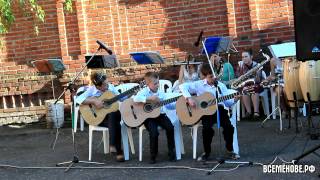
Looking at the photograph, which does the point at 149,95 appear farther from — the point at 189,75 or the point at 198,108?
the point at 189,75

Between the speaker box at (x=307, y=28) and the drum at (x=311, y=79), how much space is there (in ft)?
7.90

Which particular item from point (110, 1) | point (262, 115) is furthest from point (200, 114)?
point (110, 1)

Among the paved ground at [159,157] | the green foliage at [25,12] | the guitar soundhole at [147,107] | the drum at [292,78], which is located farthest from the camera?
the green foliage at [25,12]

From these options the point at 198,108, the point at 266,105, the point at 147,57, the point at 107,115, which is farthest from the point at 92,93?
the point at 266,105

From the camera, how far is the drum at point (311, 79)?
8.33 m

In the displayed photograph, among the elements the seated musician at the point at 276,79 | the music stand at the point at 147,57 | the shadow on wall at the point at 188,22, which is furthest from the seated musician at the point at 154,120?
the shadow on wall at the point at 188,22

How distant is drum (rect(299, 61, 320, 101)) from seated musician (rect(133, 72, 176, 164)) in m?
2.05

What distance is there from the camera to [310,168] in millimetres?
6547

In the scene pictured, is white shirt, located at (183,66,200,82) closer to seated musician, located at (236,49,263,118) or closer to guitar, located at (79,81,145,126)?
seated musician, located at (236,49,263,118)

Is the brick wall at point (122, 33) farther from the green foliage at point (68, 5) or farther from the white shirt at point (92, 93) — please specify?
the white shirt at point (92, 93)

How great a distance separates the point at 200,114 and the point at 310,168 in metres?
1.72

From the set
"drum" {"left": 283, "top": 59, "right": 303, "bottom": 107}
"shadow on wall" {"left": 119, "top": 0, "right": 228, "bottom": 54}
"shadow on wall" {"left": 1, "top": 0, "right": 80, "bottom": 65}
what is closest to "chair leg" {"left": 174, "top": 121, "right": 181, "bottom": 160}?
"drum" {"left": 283, "top": 59, "right": 303, "bottom": 107}

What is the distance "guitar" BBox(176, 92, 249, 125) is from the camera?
755 centimetres

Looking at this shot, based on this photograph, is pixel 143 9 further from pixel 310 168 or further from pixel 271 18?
pixel 310 168
